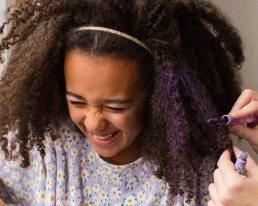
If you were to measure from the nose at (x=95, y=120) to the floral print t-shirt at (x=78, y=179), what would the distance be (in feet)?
0.69

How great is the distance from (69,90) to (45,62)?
9 cm

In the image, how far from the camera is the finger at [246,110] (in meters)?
1.06

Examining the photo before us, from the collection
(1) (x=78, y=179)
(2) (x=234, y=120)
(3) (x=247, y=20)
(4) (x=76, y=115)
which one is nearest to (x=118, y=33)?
(4) (x=76, y=115)

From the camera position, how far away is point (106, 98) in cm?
102

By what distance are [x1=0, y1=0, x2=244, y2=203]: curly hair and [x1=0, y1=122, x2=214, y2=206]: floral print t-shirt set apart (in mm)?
69

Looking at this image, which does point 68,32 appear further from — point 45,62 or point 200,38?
point 200,38

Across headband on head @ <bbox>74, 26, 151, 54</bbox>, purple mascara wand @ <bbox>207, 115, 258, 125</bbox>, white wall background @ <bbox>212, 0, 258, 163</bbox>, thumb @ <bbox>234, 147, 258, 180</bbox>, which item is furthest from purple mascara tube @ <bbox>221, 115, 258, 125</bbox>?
white wall background @ <bbox>212, 0, 258, 163</bbox>

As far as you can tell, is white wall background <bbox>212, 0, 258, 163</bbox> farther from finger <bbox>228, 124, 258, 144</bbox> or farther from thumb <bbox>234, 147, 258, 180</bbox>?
thumb <bbox>234, 147, 258, 180</bbox>

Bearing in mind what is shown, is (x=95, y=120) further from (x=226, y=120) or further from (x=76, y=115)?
(x=226, y=120)

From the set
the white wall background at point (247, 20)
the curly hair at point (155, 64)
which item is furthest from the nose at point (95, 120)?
the white wall background at point (247, 20)

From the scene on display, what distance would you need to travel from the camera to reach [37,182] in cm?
127

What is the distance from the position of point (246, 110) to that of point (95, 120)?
357mm

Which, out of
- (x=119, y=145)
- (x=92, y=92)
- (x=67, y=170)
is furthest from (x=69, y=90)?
(x=67, y=170)

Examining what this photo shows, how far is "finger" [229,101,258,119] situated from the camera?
106 cm
